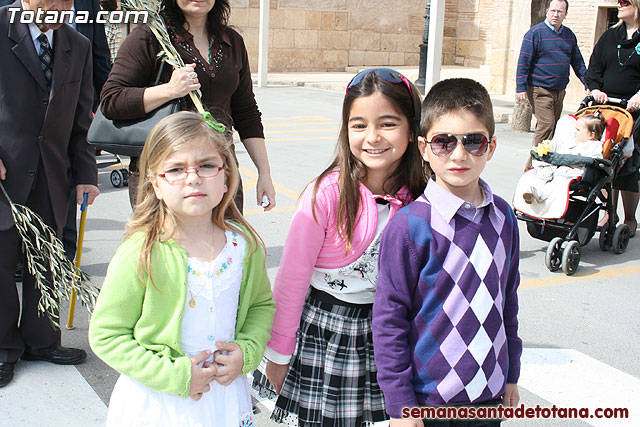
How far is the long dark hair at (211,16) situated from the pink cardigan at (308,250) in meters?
1.17

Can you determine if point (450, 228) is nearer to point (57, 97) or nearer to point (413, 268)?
point (413, 268)

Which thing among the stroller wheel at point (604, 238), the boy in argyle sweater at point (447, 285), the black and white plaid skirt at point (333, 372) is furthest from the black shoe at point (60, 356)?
the stroller wheel at point (604, 238)

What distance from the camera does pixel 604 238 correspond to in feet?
20.7

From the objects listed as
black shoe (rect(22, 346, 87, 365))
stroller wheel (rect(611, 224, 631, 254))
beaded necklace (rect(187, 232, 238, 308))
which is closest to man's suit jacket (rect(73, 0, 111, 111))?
black shoe (rect(22, 346, 87, 365))

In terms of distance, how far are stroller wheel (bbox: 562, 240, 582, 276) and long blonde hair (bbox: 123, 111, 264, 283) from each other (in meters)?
3.88

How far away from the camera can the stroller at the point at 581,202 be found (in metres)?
5.70

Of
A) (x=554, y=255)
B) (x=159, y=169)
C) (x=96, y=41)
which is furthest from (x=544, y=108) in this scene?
(x=159, y=169)

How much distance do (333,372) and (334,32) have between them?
76.1 ft

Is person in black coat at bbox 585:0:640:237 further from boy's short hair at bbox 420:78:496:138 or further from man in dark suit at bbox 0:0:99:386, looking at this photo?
man in dark suit at bbox 0:0:99:386

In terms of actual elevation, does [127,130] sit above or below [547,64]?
below

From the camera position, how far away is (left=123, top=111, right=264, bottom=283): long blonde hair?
2242mm

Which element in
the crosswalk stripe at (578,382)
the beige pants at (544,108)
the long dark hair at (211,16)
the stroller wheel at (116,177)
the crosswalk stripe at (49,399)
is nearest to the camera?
the long dark hair at (211,16)

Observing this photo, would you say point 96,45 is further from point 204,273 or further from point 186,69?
point 204,273

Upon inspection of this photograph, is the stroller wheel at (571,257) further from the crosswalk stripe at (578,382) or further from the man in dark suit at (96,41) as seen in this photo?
the man in dark suit at (96,41)
